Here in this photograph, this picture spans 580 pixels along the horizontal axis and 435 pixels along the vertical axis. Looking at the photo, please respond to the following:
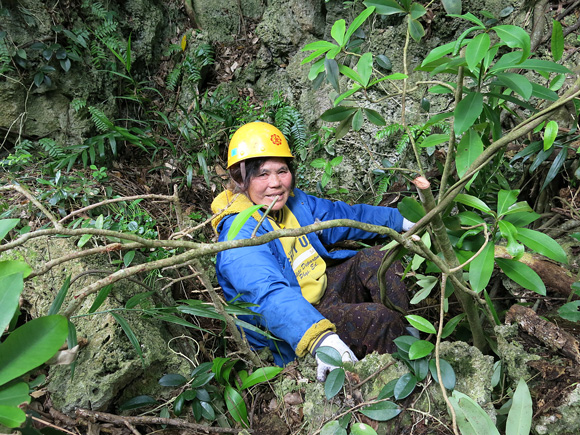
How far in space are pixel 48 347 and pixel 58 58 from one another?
3.66 m

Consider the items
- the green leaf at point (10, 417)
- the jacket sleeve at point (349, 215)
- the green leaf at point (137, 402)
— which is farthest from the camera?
the jacket sleeve at point (349, 215)

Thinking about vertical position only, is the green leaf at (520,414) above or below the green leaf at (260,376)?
above

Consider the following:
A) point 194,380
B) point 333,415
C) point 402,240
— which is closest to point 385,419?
point 333,415

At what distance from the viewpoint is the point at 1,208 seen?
9.07 feet

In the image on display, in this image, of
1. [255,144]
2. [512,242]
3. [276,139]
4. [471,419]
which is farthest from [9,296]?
[276,139]

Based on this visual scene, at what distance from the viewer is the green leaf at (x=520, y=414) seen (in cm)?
118

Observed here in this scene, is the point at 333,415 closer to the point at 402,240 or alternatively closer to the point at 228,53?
the point at 402,240

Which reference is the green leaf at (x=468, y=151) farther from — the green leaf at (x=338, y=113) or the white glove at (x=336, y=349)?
the white glove at (x=336, y=349)

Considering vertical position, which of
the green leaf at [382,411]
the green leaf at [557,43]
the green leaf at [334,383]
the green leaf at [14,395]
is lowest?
the green leaf at [382,411]

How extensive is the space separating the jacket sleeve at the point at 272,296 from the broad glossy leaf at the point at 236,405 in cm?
33

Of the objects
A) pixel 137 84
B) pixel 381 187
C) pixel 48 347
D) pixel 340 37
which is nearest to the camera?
pixel 48 347

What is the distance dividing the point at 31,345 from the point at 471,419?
1.23 meters

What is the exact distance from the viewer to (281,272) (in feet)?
7.72

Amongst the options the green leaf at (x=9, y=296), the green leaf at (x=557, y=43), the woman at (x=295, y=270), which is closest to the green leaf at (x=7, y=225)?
the green leaf at (x=9, y=296)
